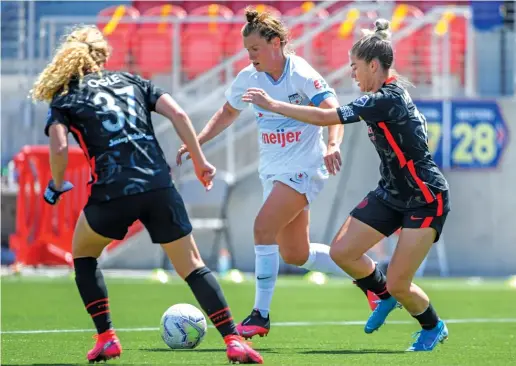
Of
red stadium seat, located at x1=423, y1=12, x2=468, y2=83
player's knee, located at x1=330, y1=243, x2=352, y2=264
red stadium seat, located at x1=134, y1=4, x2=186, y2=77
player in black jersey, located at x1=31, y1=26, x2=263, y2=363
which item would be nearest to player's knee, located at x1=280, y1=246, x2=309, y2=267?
player's knee, located at x1=330, y1=243, x2=352, y2=264

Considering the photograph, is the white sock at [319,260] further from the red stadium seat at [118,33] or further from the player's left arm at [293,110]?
the red stadium seat at [118,33]

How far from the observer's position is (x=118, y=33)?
17.4m

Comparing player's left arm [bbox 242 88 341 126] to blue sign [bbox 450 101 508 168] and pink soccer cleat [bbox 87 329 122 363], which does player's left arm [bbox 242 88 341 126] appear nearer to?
pink soccer cleat [bbox 87 329 122 363]

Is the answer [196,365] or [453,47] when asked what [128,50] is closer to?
[453,47]

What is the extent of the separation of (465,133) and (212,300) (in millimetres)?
11188

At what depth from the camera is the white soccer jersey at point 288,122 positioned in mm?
7410

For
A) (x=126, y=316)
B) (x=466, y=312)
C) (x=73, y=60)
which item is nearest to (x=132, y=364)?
(x=73, y=60)

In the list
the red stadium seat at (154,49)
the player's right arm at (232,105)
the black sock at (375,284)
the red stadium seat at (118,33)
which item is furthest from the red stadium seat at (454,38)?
the black sock at (375,284)

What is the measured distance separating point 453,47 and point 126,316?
9.82 meters

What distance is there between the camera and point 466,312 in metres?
9.84

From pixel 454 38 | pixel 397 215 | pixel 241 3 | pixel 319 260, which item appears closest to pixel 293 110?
pixel 397 215

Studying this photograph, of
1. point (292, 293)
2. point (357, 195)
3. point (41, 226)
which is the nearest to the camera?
point (292, 293)

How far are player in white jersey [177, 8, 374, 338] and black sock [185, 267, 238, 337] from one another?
5.11 ft

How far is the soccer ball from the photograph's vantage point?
21.2 feet
